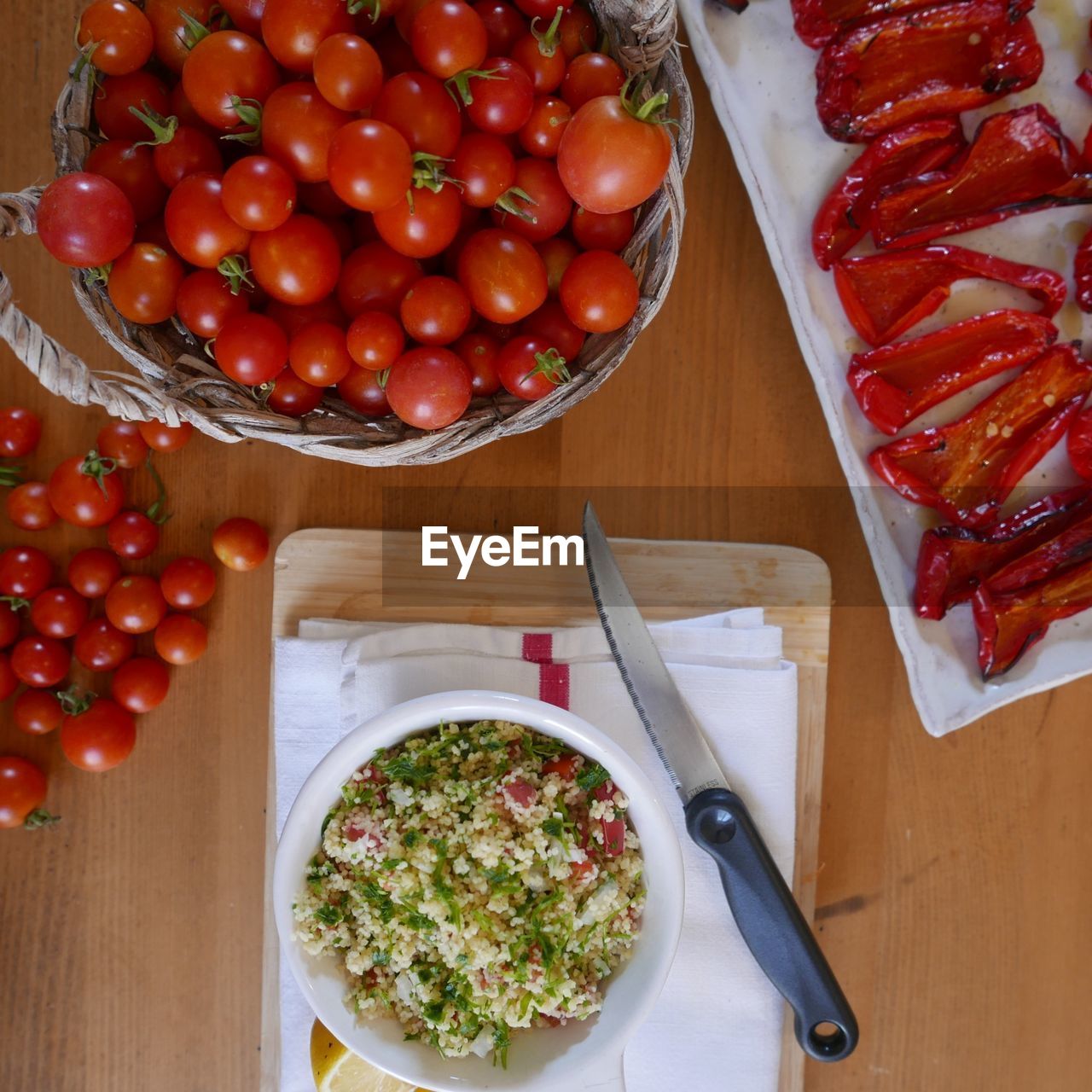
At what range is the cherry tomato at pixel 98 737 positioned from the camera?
105 centimetres

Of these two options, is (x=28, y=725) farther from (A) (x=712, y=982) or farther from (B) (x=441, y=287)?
(A) (x=712, y=982)

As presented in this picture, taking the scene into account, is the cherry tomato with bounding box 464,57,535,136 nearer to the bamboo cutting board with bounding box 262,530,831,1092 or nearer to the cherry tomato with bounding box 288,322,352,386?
the cherry tomato with bounding box 288,322,352,386

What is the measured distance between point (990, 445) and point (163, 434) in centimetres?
93

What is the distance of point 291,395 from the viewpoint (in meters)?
0.88

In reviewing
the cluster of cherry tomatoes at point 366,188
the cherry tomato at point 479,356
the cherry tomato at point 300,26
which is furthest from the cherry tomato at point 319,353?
the cherry tomato at point 300,26

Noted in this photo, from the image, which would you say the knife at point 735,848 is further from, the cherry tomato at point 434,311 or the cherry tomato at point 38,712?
the cherry tomato at point 38,712

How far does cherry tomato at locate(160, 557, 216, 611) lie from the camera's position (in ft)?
3.47

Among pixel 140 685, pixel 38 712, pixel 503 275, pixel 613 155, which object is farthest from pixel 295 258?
pixel 38 712

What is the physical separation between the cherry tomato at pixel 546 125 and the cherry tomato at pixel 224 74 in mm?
229

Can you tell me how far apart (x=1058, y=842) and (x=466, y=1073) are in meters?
0.73

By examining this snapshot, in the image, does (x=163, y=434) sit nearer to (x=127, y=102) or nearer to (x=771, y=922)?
(x=127, y=102)

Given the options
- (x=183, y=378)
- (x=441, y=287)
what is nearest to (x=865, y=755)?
(x=441, y=287)

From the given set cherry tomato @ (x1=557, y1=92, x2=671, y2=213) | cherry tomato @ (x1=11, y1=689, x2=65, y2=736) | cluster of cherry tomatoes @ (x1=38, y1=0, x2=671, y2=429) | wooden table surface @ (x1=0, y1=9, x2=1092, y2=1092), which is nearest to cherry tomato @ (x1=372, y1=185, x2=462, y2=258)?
cluster of cherry tomatoes @ (x1=38, y1=0, x2=671, y2=429)

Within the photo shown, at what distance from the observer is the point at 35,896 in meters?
1.11
